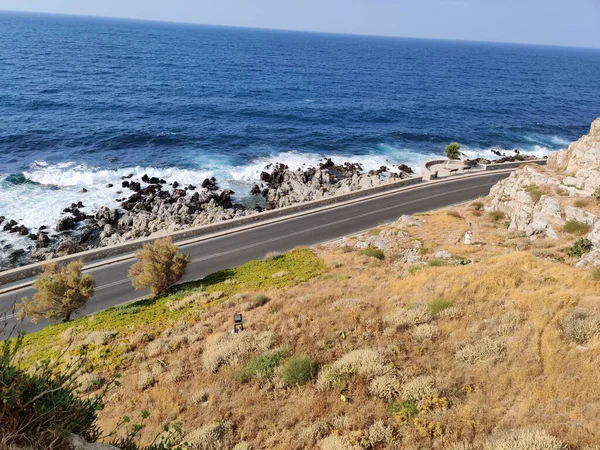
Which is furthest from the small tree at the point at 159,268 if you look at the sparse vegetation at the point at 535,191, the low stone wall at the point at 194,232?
the sparse vegetation at the point at 535,191

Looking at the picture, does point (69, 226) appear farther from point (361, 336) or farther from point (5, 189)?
point (361, 336)

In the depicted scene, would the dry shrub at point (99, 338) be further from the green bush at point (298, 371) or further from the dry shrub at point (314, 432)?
the dry shrub at point (314, 432)

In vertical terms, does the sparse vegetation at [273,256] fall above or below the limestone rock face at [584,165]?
below

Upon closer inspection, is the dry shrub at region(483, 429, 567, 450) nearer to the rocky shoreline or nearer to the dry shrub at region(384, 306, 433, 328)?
the dry shrub at region(384, 306, 433, 328)

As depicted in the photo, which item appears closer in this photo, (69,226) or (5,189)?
(69,226)

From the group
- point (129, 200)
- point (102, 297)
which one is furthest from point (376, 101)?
point (102, 297)

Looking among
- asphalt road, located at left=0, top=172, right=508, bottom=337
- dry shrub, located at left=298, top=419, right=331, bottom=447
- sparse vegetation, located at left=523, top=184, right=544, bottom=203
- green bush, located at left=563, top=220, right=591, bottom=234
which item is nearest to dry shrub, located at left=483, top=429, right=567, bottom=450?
dry shrub, located at left=298, top=419, right=331, bottom=447
